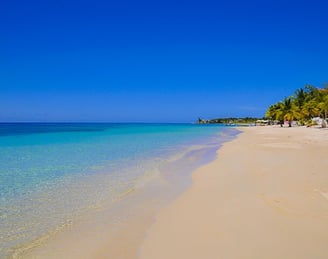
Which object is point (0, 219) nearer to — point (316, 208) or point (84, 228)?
point (84, 228)

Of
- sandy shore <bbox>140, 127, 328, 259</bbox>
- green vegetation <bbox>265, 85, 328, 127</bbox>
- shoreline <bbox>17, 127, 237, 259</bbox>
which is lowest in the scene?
shoreline <bbox>17, 127, 237, 259</bbox>

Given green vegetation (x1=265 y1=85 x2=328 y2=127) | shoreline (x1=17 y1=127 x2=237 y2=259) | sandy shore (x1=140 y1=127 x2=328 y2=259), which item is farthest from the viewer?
green vegetation (x1=265 y1=85 x2=328 y2=127)

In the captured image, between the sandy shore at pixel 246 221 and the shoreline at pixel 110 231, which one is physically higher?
the sandy shore at pixel 246 221

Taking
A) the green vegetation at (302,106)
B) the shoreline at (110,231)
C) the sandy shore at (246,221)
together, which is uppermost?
the green vegetation at (302,106)

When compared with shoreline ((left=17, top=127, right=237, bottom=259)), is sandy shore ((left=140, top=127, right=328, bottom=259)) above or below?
above

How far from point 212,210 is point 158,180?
10.9ft

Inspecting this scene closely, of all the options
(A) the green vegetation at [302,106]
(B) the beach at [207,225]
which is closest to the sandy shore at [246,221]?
(B) the beach at [207,225]

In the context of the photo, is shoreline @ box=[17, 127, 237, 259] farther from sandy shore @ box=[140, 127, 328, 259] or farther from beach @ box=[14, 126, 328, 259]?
sandy shore @ box=[140, 127, 328, 259]

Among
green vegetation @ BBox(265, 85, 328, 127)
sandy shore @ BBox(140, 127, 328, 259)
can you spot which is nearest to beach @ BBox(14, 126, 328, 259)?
sandy shore @ BBox(140, 127, 328, 259)

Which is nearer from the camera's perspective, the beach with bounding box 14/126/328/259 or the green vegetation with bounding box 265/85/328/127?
the beach with bounding box 14/126/328/259

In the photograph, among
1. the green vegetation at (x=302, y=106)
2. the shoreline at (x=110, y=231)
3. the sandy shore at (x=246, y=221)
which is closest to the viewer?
the sandy shore at (x=246, y=221)

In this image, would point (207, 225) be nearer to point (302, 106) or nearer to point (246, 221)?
point (246, 221)

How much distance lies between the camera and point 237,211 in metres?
5.29

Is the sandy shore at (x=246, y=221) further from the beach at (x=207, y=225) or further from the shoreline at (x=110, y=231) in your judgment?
the shoreline at (x=110, y=231)
